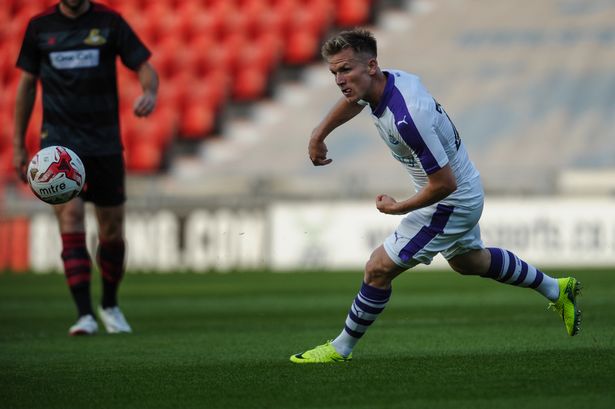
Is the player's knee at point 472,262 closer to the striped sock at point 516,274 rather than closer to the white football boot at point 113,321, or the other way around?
the striped sock at point 516,274

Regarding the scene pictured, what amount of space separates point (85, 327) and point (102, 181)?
3.04ft

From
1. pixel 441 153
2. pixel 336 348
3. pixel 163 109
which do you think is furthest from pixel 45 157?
pixel 163 109

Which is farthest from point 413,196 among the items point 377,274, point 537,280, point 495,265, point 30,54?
point 30,54

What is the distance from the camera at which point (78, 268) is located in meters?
7.32

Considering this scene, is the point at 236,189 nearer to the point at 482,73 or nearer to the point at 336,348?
the point at 482,73

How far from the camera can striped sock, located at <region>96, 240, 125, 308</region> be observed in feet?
24.6

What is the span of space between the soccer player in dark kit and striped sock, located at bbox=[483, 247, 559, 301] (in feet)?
8.50

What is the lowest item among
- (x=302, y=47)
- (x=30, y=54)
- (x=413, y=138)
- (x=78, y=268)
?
(x=78, y=268)

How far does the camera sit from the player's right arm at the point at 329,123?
220 inches

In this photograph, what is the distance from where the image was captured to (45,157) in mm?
6504

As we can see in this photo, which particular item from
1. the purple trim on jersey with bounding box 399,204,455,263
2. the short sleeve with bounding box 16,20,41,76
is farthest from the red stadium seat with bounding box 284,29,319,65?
the purple trim on jersey with bounding box 399,204,455,263

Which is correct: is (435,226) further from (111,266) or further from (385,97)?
(111,266)

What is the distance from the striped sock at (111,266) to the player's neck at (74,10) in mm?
1473

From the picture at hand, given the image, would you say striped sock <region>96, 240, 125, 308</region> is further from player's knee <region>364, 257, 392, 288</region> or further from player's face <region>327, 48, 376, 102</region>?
player's face <region>327, 48, 376, 102</region>
